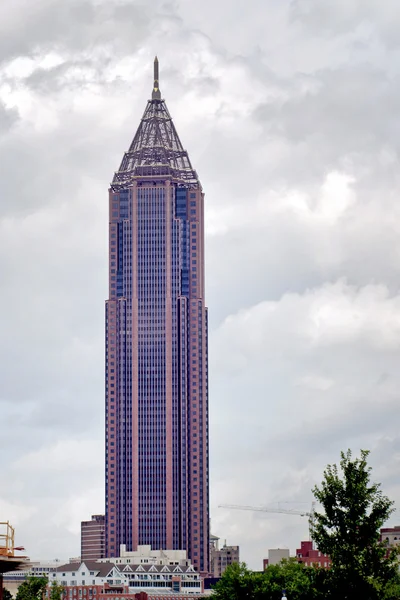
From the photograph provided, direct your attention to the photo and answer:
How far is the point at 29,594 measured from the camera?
177 m

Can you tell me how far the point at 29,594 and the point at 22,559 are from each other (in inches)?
4505

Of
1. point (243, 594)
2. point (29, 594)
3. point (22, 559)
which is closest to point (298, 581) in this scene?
point (243, 594)

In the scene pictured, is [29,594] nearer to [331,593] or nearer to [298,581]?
[298,581]

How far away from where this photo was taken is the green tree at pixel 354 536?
9038cm

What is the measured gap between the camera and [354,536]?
298 ft

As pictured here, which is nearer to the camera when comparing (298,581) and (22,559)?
(22,559)

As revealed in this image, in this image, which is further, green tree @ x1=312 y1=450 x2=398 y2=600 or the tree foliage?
the tree foliage

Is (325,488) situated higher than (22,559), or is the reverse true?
(325,488)

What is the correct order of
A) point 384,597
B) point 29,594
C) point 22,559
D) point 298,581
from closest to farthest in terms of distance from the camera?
1. point 22,559
2. point 384,597
3. point 298,581
4. point 29,594

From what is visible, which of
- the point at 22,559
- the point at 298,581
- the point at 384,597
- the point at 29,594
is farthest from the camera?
the point at 29,594

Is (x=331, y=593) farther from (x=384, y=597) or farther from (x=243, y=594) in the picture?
(x=243, y=594)

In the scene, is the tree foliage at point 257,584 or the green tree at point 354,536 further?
the tree foliage at point 257,584

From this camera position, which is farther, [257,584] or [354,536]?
[257,584]

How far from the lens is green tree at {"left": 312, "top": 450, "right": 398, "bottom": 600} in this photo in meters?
90.4
